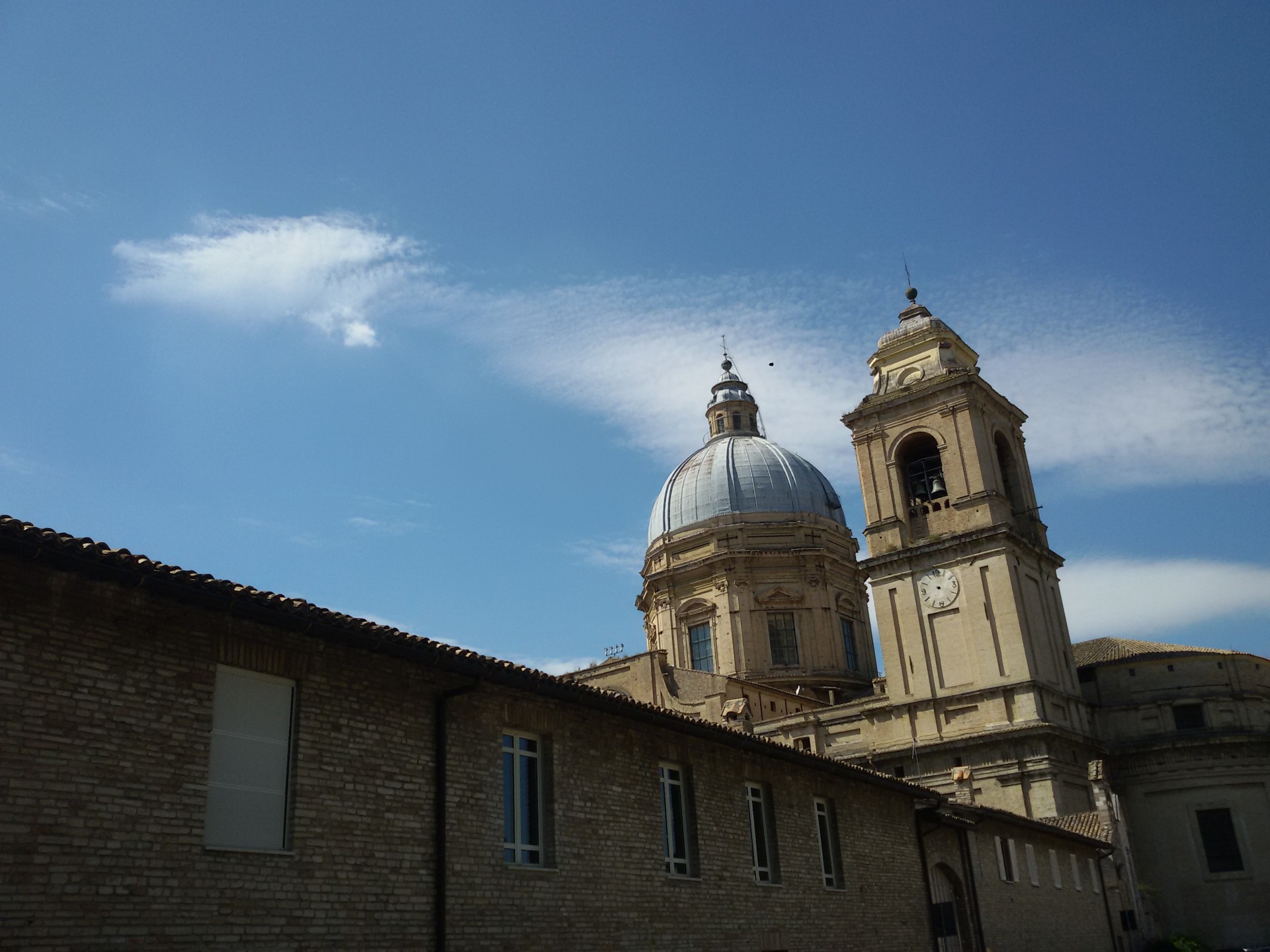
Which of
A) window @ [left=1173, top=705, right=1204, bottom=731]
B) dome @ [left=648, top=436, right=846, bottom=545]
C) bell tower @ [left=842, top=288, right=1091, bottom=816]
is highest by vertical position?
dome @ [left=648, top=436, right=846, bottom=545]

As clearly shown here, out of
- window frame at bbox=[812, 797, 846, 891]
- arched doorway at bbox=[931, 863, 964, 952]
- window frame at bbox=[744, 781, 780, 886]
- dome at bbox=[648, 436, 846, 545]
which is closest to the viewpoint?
window frame at bbox=[744, 781, 780, 886]

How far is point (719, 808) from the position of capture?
18.2 m

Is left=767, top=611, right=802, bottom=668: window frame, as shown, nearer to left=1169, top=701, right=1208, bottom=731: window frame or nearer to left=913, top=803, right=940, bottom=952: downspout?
left=1169, top=701, right=1208, bottom=731: window frame

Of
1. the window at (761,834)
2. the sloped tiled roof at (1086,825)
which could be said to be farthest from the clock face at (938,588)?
the window at (761,834)

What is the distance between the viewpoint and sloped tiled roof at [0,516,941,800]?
32.9ft

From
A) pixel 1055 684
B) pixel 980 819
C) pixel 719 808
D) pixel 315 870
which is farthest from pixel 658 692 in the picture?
pixel 315 870

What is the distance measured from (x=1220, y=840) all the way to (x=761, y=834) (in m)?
28.3

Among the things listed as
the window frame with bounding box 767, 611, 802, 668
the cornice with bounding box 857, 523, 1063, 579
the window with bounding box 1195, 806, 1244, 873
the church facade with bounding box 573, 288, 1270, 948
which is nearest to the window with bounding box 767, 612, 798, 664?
the window frame with bounding box 767, 611, 802, 668

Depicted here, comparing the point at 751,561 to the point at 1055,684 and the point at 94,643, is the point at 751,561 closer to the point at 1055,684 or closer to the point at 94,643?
the point at 1055,684

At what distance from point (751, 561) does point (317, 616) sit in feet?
149

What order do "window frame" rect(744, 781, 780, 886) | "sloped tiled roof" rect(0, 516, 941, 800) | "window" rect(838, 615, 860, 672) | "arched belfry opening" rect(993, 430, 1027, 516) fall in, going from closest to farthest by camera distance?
"sloped tiled roof" rect(0, 516, 941, 800), "window frame" rect(744, 781, 780, 886), "arched belfry opening" rect(993, 430, 1027, 516), "window" rect(838, 615, 860, 672)

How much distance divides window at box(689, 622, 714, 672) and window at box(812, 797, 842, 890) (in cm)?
3460

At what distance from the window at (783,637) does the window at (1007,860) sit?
27.0 m

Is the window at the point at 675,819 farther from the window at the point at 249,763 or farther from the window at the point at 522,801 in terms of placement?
the window at the point at 249,763
